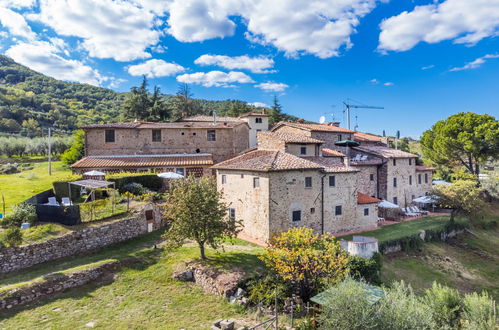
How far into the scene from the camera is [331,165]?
23781mm

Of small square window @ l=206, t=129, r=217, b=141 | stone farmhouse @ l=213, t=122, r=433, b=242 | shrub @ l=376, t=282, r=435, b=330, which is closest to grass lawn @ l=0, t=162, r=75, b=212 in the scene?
small square window @ l=206, t=129, r=217, b=141

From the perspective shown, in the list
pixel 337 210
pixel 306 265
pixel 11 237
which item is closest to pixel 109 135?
pixel 11 237

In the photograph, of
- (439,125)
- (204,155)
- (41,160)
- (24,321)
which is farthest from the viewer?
(41,160)

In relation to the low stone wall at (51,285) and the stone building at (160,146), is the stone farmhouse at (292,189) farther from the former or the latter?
the low stone wall at (51,285)

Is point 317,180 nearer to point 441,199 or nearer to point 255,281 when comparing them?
point 255,281

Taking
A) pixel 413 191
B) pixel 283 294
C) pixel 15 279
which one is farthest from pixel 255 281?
pixel 413 191

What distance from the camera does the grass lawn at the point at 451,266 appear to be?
2028cm

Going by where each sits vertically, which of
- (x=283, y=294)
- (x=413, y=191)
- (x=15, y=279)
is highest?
(x=413, y=191)

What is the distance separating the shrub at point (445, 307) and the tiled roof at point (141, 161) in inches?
889

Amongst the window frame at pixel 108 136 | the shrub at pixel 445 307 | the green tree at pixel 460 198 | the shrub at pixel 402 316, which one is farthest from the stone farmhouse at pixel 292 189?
the window frame at pixel 108 136

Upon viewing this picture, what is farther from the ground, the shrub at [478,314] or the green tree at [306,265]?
the green tree at [306,265]

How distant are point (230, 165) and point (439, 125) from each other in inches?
1501

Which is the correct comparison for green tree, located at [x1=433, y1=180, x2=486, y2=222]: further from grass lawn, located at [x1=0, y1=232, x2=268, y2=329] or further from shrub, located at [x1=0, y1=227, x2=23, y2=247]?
shrub, located at [x1=0, y1=227, x2=23, y2=247]

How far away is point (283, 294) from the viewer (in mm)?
13969
